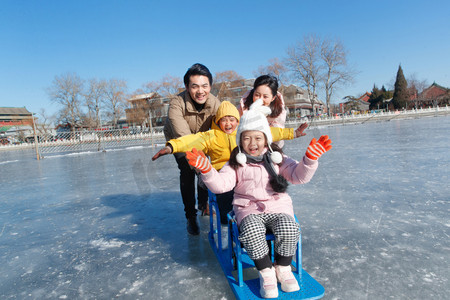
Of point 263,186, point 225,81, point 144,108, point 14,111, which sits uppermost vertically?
point 14,111

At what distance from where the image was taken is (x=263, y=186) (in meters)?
1.71

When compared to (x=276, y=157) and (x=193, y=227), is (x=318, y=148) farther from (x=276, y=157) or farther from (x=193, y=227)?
(x=193, y=227)

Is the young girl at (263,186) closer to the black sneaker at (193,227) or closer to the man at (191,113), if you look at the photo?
the man at (191,113)

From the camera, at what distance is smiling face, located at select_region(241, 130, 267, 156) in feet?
5.64

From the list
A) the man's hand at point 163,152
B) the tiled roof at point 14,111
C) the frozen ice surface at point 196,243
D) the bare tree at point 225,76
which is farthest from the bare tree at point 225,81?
the tiled roof at point 14,111

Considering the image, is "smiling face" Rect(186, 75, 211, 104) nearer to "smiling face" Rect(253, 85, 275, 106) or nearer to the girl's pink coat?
"smiling face" Rect(253, 85, 275, 106)

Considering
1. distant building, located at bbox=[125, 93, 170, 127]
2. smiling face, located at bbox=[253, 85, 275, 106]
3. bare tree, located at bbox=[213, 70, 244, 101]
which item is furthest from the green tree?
A: smiling face, located at bbox=[253, 85, 275, 106]

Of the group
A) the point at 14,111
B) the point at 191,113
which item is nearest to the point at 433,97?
the point at 191,113

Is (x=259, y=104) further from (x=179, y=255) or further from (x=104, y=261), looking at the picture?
(x=104, y=261)

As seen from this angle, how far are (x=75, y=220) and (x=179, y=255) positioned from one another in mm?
1726

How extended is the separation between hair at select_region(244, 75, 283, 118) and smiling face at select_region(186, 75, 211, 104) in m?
0.38

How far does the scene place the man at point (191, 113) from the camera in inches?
91.9

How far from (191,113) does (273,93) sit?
0.74 m

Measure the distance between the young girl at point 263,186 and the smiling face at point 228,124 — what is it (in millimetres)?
271
